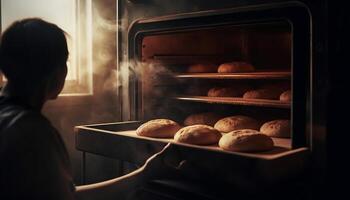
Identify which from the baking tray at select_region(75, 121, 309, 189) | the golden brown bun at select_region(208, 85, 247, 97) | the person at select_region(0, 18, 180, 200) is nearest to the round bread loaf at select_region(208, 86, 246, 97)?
the golden brown bun at select_region(208, 85, 247, 97)

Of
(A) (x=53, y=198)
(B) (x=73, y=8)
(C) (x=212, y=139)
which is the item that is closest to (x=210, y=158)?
(C) (x=212, y=139)

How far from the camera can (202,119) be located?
83.5 inches

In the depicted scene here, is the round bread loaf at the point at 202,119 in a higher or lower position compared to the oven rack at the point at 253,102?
lower

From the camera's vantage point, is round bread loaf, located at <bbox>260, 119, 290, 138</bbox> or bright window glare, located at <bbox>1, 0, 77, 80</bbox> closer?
round bread loaf, located at <bbox>260, 119, 290, 138</bbox>

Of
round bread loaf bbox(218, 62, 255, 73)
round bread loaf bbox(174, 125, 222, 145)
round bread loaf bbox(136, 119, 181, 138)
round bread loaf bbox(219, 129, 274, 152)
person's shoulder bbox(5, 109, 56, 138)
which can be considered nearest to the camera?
person's shoulder bbox(5, 109, 56, 138)

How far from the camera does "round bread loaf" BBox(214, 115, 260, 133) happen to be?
6.39ft

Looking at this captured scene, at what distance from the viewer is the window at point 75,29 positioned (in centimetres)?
238

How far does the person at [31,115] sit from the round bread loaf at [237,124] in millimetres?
912

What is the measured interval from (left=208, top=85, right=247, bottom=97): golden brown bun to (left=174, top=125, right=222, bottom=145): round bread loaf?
0.50 m

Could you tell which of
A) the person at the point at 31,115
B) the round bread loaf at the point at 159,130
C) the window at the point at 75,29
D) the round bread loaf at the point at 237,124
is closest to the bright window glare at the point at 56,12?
the window at the point at 75,29

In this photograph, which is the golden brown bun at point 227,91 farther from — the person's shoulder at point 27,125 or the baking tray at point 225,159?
the person's shoulder at point 27,125

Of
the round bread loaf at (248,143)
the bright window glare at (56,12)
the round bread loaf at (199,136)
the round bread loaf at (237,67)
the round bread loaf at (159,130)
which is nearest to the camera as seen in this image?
the round bread loaf at (248,143)

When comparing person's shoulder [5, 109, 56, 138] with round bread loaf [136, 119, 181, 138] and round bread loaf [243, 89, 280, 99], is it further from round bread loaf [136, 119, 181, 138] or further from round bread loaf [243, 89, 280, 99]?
round bread loaf [243, 89, 280, 99]

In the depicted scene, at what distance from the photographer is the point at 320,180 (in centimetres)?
136
